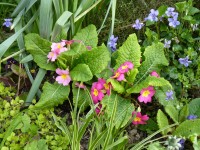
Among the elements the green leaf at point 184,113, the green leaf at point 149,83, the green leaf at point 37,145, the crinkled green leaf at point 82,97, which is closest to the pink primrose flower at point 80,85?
the crinkled green leaf at point 82,97

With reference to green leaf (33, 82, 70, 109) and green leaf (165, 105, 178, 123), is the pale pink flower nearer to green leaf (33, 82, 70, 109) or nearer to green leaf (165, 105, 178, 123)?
green leaf (33, 82, 70, 109)

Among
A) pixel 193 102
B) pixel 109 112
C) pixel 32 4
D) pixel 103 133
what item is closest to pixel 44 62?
pixel 32 4

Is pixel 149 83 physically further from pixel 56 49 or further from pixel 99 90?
pixel 56 49

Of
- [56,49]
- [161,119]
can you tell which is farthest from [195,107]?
[56,49]

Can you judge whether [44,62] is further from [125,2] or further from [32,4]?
[125,2]

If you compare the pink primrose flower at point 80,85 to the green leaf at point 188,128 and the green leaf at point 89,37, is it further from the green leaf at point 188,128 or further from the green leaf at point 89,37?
the green leaf at point 188,128

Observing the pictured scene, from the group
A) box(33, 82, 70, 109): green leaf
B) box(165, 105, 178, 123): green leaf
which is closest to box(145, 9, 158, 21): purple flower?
box(165, 105, 178, 123): green leaf
